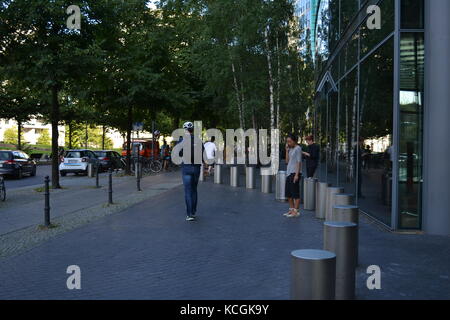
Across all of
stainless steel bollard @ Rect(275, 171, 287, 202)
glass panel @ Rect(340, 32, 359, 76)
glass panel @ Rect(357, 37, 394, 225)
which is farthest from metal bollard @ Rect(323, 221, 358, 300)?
stainless steel bollard @ Rect(275, 171, 287, 202)

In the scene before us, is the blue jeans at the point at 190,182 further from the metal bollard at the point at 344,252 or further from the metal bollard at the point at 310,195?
the metal bollard at the point at 344,252

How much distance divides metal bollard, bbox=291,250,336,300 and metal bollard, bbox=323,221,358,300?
27.7 inches

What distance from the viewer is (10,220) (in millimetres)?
10039

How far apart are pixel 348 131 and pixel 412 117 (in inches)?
180

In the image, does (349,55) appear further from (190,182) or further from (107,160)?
(107,160)

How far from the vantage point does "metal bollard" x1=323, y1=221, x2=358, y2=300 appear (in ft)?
15.1

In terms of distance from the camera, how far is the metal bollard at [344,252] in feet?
15.1

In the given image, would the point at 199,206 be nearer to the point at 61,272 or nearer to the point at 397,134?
the point at 397,134

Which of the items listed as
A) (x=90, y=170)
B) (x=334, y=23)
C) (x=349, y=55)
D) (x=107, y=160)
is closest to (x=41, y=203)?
(x=349, y=55)

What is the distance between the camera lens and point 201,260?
6.20 meters

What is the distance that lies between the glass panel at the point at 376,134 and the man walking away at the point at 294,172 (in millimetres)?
1683
